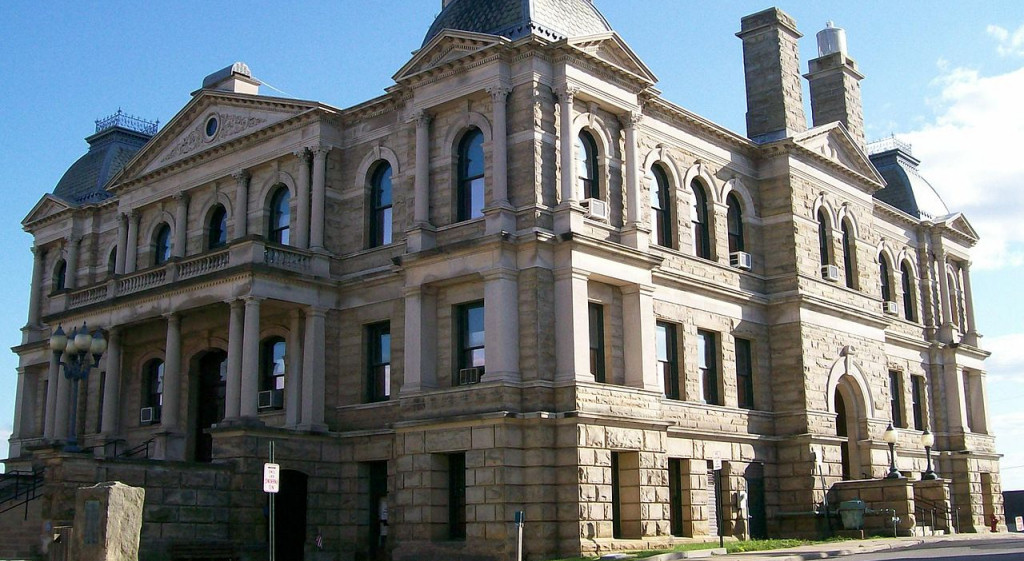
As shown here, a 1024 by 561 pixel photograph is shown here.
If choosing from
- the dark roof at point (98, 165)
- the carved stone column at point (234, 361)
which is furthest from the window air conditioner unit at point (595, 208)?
the dark roof at point (98, 165)

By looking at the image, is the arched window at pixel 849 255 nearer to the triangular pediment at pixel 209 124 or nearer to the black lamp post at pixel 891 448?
the black lamp post at pixel 891 448

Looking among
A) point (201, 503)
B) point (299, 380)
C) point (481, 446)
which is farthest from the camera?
point (299, 380)

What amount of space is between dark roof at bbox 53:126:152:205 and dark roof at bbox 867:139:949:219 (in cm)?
3031

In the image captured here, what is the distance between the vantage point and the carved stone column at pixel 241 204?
3414 centimetres

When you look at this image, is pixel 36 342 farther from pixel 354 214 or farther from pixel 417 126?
pixel 417 126

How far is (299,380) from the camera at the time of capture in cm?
3128

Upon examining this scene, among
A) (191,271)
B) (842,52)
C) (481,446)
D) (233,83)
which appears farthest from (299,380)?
(842,52)

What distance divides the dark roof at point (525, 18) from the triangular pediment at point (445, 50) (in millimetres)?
892

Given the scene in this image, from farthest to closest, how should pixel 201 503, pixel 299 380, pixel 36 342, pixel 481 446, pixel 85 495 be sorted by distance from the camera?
pixel 36 342 < pixel 299 380 < pixel 201 503 < pixel 481 446 < pixel 85 495

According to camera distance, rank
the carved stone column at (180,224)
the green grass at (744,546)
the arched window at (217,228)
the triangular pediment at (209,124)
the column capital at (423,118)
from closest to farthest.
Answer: the green grass at (744,546) → the column capital at (423,118) → the triangular pediment at (209,124) → the arched window at (217,228) → the carved stone column at (180,224)

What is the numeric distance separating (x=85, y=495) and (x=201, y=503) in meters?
8.26

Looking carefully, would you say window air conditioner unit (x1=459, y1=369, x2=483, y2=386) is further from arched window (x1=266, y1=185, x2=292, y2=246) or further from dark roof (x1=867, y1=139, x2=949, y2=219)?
dark roof (x1=867, y1=139, x2=949, y2=219)

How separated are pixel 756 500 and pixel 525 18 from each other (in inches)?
611

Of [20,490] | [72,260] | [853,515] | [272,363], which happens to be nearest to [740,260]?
[853,515]
